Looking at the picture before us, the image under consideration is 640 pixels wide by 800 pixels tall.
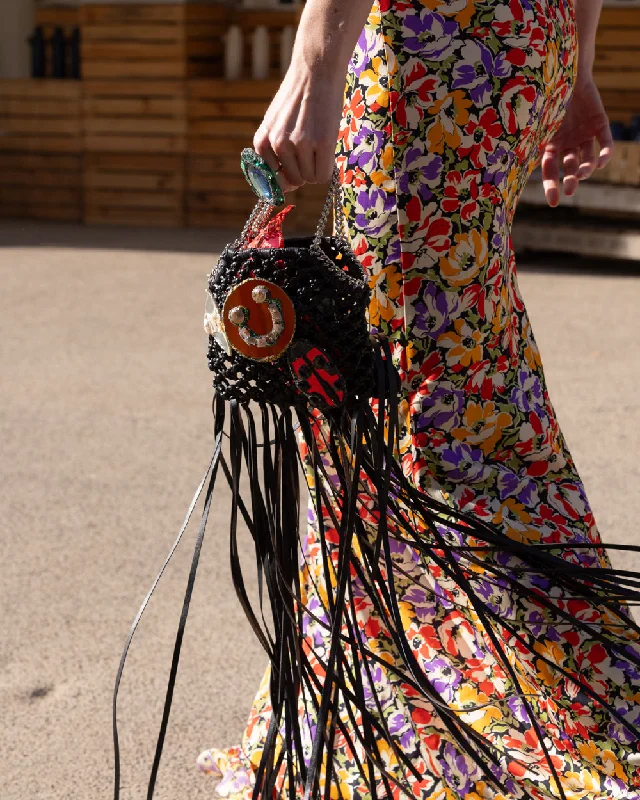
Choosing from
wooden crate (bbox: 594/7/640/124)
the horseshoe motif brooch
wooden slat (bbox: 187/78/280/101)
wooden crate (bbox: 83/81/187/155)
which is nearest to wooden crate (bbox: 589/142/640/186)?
wooden crate (bbox: 594/7/640/124)

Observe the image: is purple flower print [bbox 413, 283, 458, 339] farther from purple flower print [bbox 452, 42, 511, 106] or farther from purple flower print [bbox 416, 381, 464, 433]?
purple flower print [bbox 452, 42, 511, 106]

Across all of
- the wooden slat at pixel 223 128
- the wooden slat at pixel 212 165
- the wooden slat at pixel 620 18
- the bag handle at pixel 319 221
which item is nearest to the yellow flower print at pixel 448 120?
the bag handle at pixel 319 221

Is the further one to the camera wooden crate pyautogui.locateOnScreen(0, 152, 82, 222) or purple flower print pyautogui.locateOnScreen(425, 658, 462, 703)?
wooden crate pyautogui.locateOnScreen(0, 152, 82, 222)

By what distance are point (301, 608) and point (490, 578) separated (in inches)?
8.4

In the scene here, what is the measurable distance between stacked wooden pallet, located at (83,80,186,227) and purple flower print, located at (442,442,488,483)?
8.01 m

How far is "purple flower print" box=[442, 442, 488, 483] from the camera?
4.37 feet

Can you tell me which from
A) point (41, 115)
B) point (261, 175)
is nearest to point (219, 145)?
point (41, 115)

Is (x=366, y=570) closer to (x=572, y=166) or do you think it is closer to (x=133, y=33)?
(x=572, y=166)

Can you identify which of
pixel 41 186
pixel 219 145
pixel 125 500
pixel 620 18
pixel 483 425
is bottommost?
pixel 41 186

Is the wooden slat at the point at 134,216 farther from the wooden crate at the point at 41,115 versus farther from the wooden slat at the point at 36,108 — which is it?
the wooden slat at the point at 36,108

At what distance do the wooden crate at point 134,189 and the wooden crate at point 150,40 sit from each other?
0.62 metres

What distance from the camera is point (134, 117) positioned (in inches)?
359

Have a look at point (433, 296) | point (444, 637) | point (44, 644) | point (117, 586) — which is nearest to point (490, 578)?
point (444, 637)

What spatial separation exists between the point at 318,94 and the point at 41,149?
8.82m
